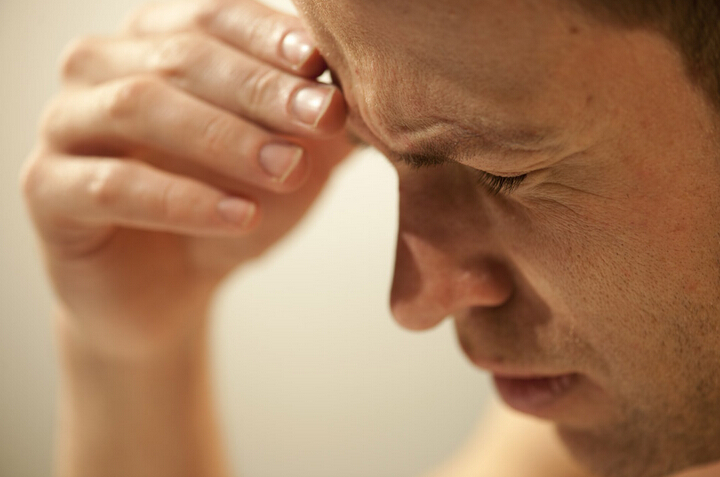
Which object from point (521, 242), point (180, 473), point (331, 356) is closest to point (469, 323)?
point (521, 242)

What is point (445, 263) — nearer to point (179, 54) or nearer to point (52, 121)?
point (179, 54)

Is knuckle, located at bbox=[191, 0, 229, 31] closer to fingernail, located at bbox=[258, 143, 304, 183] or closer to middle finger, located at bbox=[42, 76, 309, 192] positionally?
middle finger, located at bbox=[42, 76, 309, 192]

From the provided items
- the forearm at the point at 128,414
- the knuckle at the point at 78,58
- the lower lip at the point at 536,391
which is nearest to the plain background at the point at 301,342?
the forearm at the point at 128,414

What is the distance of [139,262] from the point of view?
90 centimetres

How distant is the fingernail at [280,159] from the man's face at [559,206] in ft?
0.26

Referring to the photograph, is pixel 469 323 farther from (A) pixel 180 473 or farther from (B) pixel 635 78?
(A) pixel 180 473

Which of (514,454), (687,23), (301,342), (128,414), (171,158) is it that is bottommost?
(301,342)

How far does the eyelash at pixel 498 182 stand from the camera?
0.47 metres

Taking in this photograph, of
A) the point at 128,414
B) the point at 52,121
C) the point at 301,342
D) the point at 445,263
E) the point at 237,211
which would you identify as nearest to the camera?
the point at 445,263

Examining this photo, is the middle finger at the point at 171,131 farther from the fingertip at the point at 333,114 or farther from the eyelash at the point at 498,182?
the eyelash at the point at 498,182

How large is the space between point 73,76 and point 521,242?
588 millimetres

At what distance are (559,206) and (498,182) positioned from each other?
0.04 m

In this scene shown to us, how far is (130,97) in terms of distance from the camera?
0.72 meters

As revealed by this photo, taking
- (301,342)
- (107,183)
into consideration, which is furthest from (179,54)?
(301,342)
